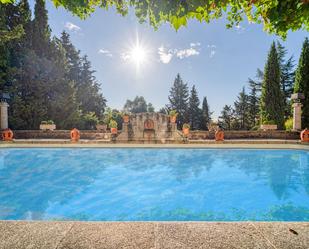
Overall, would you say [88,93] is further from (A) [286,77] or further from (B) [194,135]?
(A) [286,77]

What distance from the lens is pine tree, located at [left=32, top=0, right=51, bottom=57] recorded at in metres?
22.9

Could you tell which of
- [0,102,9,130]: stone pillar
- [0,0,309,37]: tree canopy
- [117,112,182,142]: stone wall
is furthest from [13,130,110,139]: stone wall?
[0,0,309,37]: tree canopy

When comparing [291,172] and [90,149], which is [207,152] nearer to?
[291,172]

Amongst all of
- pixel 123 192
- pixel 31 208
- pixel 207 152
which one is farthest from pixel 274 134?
pixel 31 208

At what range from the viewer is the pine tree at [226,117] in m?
46.6

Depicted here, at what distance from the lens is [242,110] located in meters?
43.8

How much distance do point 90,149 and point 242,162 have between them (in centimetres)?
1058

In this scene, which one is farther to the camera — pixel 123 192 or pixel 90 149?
pixel 90 149

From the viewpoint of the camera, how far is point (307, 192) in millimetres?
6949

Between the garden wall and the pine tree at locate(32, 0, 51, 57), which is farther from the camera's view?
the pine tree at locate(32, 0, 51, 57)

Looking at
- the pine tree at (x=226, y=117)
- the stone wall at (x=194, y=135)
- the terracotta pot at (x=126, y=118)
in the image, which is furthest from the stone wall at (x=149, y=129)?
the pine tree at (x=226, y=117)

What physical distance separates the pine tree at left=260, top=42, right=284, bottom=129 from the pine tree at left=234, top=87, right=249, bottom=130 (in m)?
15.9

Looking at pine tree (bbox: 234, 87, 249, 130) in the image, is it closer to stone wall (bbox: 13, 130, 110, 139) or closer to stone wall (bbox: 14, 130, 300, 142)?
stone wall (bbox: 14, 130, 300, 142)

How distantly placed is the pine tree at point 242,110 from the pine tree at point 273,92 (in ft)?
52.1
